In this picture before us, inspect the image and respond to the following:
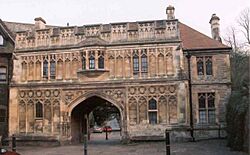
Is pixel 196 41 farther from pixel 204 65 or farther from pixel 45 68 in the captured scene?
pixel 45 68

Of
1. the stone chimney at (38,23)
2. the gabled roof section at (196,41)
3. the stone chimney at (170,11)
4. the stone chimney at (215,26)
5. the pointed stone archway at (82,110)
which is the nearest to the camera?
the pointed stone archway at (82,110)

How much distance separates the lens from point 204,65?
947 inches

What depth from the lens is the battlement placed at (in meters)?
22.8

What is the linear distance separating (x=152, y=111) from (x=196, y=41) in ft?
22.1

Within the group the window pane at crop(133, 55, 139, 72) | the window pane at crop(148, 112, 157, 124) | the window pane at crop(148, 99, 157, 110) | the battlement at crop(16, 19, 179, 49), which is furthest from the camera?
the window pane at crop(133, 55, 139, 72)

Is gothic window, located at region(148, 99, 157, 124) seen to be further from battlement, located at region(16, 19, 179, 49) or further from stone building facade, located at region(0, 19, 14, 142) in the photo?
stone building facade, located at region(0, 19, 14, 142)

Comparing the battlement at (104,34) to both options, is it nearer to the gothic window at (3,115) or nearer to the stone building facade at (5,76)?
the stone building facade at (5,76)

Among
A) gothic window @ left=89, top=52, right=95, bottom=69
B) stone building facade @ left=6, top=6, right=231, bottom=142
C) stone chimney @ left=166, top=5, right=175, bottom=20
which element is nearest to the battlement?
stone building facade @ left=6, top=6, right=231, bottom=142

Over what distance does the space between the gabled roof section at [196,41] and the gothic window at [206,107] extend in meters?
3.41

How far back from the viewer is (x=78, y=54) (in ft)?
76.9

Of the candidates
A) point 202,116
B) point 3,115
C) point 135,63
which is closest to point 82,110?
point 3,115

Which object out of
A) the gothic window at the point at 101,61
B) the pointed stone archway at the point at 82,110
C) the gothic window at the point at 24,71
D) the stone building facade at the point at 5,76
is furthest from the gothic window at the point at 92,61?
the stone building facade at the point at 5,76

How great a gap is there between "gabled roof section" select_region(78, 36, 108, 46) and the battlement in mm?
98

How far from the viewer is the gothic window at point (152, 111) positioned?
2214 cm
